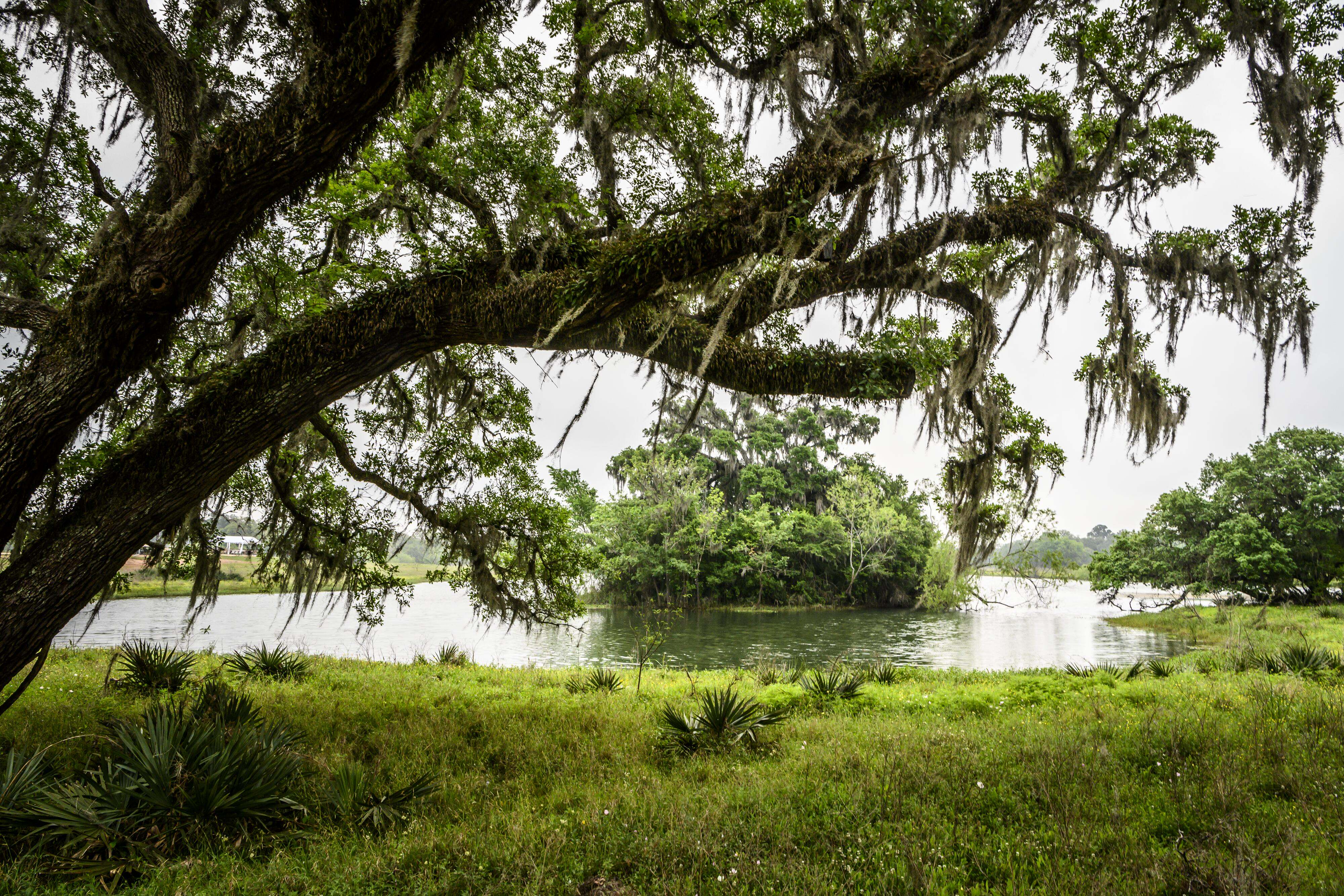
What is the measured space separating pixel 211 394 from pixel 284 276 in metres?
1.78

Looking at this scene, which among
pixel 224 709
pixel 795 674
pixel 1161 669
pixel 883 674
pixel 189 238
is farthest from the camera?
pixel 795 674

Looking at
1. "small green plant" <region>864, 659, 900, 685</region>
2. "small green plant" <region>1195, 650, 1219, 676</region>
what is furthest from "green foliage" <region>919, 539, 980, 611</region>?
"small green plant" <region>864, 659, 900, 685</region>

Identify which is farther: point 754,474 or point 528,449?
point 754,474

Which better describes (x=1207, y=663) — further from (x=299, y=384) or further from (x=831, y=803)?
(x=299, y=384)

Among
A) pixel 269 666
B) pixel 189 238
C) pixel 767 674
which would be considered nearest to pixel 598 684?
pixel 767 674

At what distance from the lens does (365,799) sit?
173 inches

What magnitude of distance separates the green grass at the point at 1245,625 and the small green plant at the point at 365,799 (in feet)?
50.5

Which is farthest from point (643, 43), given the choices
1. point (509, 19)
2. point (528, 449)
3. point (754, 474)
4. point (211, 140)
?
point (754, 474)

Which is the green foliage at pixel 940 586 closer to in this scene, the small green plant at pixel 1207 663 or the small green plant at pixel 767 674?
the small green plant at pixel 1207 663

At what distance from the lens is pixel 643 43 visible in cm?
775

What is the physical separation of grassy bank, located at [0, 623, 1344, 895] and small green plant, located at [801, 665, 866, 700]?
3.92 ft

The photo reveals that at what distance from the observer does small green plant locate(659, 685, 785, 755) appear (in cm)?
602

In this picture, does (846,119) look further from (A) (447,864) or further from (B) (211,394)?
(A) (447,864)

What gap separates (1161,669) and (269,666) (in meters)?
16.2
